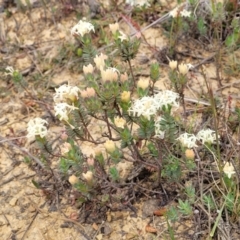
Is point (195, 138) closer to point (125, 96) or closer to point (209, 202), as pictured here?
point (209, 202)

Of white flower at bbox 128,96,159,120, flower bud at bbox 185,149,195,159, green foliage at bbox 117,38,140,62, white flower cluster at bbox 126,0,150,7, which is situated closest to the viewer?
white flower at bbox 128,96,159,120

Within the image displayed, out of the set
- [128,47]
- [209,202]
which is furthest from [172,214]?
[128,47]

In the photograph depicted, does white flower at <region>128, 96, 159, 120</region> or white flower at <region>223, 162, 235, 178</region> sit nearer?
white flower at <region>128, 96, 159, 120</region>

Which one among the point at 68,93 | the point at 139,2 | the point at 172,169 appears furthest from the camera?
the point at 139,2

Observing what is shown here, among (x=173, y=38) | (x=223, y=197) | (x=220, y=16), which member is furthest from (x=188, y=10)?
(x=223, y=197)

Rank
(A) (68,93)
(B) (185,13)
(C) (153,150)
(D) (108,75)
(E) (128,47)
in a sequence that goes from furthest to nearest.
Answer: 1. (B) (185,13)
2. (E) (128,47)
3. (C) (153,150)
4. (A) (68,93)
5. (D) (108,75)

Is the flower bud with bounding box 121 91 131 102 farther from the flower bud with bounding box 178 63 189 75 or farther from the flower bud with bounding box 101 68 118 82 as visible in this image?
the flower bud with bounding box 178 63 189 75

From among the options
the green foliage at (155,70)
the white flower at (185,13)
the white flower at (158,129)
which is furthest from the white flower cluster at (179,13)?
the white flower at (158,129)

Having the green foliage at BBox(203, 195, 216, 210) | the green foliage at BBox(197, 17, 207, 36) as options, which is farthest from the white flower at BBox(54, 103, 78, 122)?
the green foliage at BBox(197, 17, 207, 36)

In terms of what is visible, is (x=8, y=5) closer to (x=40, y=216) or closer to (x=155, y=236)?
(x=40, y=216)
